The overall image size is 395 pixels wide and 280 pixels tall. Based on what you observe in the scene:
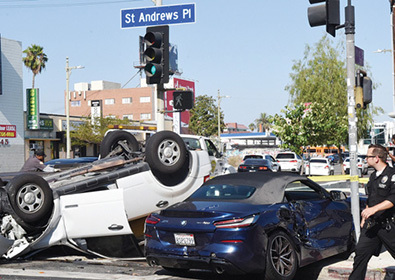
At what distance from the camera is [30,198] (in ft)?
28.3

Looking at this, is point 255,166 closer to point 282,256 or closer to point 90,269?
point 90,269

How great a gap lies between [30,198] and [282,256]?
3784 millimetres

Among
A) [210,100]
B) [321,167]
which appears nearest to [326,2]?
[321,167]

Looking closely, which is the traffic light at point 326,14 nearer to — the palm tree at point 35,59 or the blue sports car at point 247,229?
the blue sports car at point 247,229

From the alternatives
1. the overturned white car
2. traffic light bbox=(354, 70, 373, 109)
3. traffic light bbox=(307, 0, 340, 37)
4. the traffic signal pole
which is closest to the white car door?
the overturned white car

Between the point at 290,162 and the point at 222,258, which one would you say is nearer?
the point at 222,258

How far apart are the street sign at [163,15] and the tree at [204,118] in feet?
285

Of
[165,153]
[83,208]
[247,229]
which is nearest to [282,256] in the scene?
[247,229]

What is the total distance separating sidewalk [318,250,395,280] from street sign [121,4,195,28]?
5980 mm

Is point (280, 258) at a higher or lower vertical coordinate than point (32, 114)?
lower

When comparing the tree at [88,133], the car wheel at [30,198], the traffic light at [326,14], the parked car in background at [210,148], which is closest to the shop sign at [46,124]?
the tree at [88,133]

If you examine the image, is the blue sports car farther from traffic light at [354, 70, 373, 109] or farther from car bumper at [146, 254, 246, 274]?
traffic light at [354, 70, 373, 109]

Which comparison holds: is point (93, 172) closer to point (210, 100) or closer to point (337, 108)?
point (337, 108)

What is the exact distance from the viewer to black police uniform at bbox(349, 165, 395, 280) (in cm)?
610
